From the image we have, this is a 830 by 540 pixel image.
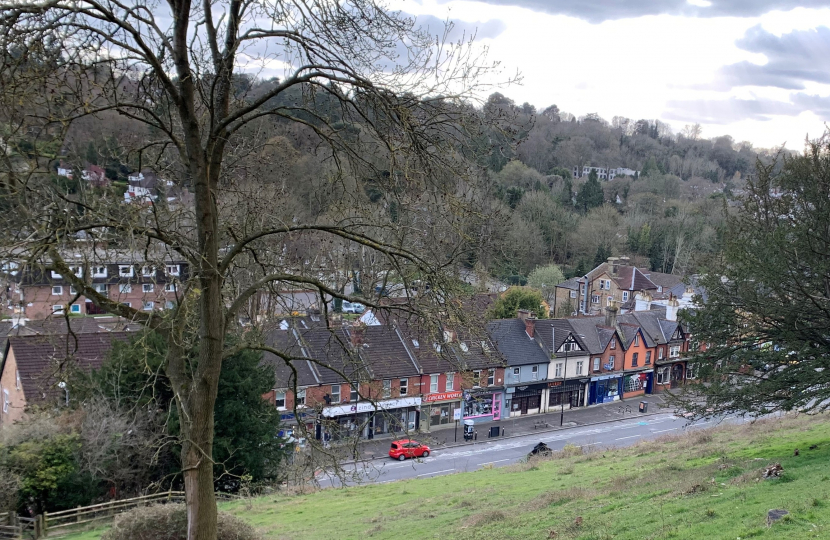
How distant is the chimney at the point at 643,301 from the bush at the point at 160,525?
47773mm

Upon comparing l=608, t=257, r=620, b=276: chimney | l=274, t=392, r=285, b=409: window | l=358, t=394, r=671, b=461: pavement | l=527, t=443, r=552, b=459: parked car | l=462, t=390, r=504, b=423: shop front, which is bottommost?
l=358, t=394, r=671, b=461: pavement

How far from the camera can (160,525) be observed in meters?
10.2

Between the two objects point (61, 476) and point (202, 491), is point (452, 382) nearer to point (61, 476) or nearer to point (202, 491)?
point (61, 476)

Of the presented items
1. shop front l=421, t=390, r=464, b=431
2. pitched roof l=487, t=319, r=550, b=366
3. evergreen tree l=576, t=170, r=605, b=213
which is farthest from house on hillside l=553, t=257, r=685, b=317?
shop front l=421, t=390, r=464, b=431

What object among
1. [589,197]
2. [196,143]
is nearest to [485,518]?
[196,143]

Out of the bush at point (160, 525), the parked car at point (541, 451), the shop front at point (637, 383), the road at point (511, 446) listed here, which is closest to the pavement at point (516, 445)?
the road at point (511, 446)

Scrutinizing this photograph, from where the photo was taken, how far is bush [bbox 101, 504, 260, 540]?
985cm

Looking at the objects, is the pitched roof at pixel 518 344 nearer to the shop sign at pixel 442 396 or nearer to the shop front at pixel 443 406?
the shop sign at pixel 442 396

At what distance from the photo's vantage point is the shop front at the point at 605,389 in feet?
141

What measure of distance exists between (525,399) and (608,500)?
26.8 metres

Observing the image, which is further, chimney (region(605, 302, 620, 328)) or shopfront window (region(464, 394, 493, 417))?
chimney (region(605, 302, 620, 328))

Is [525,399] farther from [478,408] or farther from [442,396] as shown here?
[442,396]

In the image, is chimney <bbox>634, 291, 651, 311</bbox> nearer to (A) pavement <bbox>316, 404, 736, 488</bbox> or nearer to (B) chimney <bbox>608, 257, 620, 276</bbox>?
(B) chimney <bbox>608, 257, 620, 276</bbox>

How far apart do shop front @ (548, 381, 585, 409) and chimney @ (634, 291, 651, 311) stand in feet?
45.0
